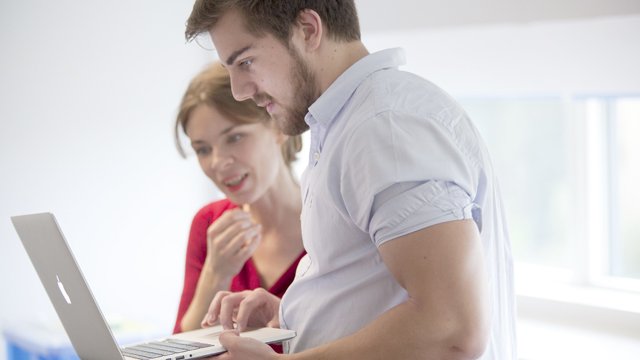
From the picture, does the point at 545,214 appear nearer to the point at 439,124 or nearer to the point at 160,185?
the point at 160,185

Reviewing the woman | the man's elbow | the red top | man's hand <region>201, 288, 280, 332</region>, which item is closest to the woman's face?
the woman

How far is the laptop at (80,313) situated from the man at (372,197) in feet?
0.24

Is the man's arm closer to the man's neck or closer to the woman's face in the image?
the man's neck

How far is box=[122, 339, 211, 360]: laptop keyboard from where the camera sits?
4.25 ft

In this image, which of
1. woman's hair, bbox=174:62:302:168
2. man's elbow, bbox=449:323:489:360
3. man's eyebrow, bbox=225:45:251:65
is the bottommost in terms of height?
man's elbow, bbox=449:323:489:360

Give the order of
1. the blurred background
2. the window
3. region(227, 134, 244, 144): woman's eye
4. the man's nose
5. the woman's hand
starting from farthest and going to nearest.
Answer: the window, the blurred background, region(227, 134, 244, 144): woman's eye, the woman's hand, the man's nose

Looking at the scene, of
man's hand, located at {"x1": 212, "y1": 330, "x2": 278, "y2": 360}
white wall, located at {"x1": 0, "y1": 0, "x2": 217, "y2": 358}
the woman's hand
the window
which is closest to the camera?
A: man's hand, located at {"x1": 212, "y1": 330, "x2": 278, "y2": 360}

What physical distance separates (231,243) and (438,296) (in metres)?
0.98

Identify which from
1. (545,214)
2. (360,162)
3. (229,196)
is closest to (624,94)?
(545,214)

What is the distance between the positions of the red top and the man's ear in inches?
32.3

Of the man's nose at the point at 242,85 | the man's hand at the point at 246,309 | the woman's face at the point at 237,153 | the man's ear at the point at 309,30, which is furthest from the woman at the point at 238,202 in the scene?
→ the man's ear at the point at 309,30

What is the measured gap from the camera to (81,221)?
290cm

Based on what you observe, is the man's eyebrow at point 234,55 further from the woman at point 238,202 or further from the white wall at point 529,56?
the white wall at point 529,56

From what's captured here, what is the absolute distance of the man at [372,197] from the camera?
3.49 feet
